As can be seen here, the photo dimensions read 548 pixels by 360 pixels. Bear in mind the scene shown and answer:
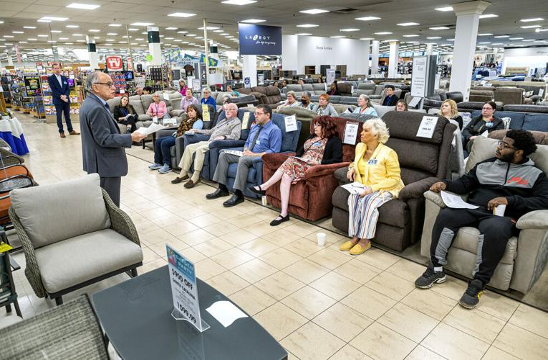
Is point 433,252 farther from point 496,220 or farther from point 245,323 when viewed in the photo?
point 245,323

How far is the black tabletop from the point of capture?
4.97ft

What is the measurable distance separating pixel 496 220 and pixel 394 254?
965 mm

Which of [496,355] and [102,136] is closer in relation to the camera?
[496,355]

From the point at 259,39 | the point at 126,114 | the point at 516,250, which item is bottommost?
the point at 516,250

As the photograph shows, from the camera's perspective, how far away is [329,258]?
329cm

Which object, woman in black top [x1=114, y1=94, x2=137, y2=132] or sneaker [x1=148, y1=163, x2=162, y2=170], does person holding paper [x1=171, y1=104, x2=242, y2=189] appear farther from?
woman in black top [x1=114, y1=94, x2=137, y2=132]

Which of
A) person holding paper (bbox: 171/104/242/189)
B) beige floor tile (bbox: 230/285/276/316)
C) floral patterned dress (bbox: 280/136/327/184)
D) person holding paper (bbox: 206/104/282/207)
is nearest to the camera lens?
beige floor tile (bbox: 230/285/276/316)

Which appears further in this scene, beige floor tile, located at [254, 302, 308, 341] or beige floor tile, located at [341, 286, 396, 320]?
beige floor tile, located at [341, 286, 396, 320]

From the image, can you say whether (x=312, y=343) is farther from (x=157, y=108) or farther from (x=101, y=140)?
(x=157, y=108)

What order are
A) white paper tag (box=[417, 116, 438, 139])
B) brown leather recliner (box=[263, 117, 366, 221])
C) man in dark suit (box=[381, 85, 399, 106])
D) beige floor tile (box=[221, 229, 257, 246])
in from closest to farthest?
1. white paper tag (box=[417, 116, 438, 139])
2. beige floor tile (box=[221, 229, 257, 246])
3. brown leather recliner (box=[263, 117, 366, 221])
4. man in dark suit (box=[381, 85, 399, 106])

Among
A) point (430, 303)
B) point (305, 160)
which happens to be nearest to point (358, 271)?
point (430, 303)

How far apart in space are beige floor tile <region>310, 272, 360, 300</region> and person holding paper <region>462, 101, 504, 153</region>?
3.02 metres

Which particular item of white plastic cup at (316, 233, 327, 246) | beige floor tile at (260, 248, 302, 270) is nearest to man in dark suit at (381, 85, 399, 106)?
white plastic cup at (316, 233, 327, 246)

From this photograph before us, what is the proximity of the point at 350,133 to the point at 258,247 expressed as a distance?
62.2 inches
